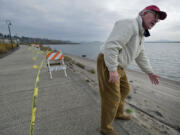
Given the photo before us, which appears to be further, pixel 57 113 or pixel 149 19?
pixel 57 113

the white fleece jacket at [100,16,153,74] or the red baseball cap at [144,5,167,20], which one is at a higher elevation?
the red baseball cap at [144,5,167,20]

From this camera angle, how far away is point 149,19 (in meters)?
1.47

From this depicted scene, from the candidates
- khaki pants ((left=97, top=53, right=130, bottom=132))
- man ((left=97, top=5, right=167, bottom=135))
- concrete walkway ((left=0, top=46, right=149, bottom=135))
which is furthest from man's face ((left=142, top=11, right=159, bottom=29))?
concrete walkway ((left=0, top=46, right=149, bottom=135))

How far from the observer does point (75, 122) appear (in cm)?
220

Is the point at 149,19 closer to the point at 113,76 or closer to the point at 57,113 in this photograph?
the point at 113,76

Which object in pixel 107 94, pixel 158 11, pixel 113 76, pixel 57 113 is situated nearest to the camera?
pixel 158 11

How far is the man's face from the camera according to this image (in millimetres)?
1448

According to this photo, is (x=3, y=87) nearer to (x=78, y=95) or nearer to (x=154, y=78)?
(x=78, y=95)

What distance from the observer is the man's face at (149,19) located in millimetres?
1448

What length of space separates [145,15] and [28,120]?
3.03m

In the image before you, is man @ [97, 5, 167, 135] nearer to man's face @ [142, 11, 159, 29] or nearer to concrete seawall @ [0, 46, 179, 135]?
man's face @ [142, 11, 159, 29]

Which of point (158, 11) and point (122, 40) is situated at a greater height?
point (158, 11)

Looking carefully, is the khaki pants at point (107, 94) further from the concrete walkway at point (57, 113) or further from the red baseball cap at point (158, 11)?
the red baseball cap at point (158, 11)

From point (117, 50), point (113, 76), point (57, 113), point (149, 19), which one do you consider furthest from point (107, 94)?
point (57, 113)
